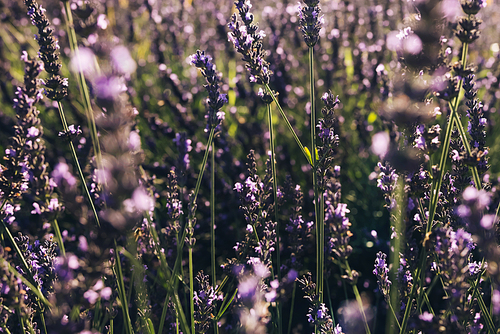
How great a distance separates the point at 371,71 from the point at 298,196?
208 centimetres

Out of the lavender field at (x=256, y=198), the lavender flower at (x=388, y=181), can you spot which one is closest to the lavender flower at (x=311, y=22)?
the lavender field at (x=256, y=198)

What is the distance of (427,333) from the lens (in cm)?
103

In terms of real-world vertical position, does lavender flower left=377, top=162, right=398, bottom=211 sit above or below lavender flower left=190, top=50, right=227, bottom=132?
below

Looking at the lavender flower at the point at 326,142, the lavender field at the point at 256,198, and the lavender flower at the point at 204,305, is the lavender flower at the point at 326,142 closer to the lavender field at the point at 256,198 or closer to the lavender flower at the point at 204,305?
the lavender field at the point at 256,198

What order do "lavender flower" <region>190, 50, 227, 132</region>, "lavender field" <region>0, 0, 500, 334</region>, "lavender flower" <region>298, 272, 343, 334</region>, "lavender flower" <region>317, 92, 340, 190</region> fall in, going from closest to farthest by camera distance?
1. "lavender field" <region>0, 0, 500, 334</region>
2. "lavender flower" <region>298, 272, 343, 334</region>
3. "lavender flower" <region>317, 92, 340, 190</region>
4. "lavender flower" <region>190, 50, 227, 132</region>

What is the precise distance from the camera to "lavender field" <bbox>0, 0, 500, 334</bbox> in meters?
0.86

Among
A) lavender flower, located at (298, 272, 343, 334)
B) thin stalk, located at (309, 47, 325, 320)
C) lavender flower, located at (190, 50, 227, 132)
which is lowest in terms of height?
lavender flower, located at (298, 272, 343, 334)

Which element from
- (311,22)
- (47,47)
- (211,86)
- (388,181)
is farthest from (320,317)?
(47,47)

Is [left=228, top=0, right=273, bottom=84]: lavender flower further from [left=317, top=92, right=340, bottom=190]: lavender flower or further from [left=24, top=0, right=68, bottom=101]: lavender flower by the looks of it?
[left=24, top=0, right=68, bottom=101]: lavender flower

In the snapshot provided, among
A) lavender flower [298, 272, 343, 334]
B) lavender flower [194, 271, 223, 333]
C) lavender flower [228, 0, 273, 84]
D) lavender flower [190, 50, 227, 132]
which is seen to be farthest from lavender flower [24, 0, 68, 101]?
lavender flower [298, 272, 343, 334]

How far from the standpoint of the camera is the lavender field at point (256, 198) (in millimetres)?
855

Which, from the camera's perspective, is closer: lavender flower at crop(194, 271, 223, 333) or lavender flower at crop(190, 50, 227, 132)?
lavender flower at crop(194, 271, 223, 333)

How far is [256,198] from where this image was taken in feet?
5.33

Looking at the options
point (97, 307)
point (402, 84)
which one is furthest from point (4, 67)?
point (402, 84)
